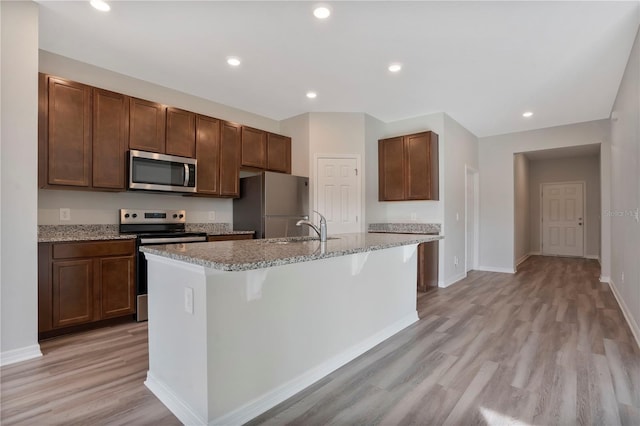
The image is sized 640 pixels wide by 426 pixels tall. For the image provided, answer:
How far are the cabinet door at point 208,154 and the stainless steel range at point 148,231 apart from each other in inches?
18.7

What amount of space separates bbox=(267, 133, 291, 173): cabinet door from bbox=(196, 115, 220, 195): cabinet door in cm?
85

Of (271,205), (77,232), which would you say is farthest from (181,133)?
(77,232)

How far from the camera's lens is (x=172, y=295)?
1.75 meters

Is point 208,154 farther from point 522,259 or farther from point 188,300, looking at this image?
point 522,259

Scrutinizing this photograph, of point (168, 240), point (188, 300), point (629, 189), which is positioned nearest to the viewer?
point (188, 300)

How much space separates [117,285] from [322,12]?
303 centimetres

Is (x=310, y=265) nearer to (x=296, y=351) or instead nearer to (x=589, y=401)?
(x=296, y=351)

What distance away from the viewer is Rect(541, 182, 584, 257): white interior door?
764 centimetres

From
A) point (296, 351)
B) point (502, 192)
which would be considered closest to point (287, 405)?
point (296, 351)

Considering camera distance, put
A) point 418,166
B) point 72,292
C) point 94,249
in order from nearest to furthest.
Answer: point 72,292 → point 94,249 → point 418,166

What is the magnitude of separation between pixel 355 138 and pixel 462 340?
311 cm

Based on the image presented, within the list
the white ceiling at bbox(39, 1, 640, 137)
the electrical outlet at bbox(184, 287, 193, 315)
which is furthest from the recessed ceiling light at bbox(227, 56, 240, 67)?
the electrical outlet at bbox(184, 287, 193, 315)

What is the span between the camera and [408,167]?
15.8 feet

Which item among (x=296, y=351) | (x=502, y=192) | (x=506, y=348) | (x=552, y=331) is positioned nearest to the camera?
(x=296, y=351)
